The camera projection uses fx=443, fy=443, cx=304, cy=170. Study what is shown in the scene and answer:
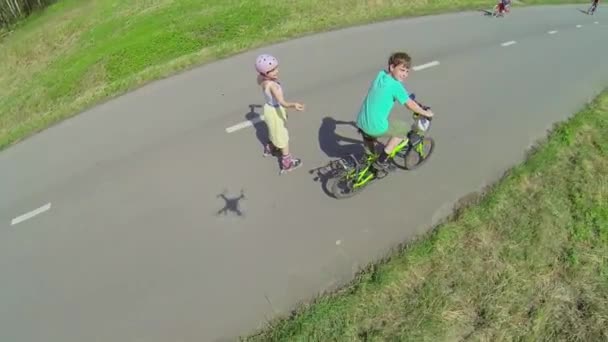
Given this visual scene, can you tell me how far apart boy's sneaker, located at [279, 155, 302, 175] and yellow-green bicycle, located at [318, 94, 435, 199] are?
707 mm

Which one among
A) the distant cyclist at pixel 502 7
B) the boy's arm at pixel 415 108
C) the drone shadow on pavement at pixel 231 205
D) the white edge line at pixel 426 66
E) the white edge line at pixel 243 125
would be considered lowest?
the distant cyclist at pixel 502 7

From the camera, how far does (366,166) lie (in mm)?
6641

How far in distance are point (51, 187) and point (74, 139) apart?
1.78 m

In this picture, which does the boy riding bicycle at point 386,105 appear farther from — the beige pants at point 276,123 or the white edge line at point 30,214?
the white edge line at point 30,214

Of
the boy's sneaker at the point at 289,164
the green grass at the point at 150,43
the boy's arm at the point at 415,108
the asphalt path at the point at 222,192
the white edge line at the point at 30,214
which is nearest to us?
the asphalt path at the point at 222,192

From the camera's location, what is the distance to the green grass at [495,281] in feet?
16.2

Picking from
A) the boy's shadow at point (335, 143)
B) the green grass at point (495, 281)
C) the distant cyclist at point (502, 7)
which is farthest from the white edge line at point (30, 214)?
the distant cyclist at point (502, 7)

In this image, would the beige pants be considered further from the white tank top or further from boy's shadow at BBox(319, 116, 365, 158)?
boy's shadow at BBox(319, 116, 365, 158)

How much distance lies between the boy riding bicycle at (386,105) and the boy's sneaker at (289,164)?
60.0 inches

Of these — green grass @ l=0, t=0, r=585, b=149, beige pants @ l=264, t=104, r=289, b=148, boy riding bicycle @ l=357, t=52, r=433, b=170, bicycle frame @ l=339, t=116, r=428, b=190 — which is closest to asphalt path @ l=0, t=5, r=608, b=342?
bicycle frame @ l=339, t=116, r=428, b=190

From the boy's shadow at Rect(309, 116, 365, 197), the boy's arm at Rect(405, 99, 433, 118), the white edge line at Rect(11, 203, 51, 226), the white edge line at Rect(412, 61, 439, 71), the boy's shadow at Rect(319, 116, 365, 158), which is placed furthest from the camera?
the white edge line at Rect(412, 61, 439, 71)

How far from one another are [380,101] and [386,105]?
0.10 meters

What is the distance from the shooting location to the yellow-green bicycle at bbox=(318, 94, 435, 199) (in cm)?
664

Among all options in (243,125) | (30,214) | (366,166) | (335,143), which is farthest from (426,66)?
(30,214)
